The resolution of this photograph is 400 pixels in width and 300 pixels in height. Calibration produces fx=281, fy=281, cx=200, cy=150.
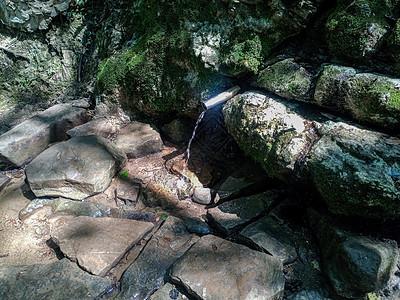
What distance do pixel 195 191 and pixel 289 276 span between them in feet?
4.61

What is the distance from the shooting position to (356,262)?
76.8 inches

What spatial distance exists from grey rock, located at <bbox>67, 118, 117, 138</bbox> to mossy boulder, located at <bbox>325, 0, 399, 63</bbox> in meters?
3.06

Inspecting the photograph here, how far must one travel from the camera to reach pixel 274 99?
8.94ft

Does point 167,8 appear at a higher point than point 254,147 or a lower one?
higher

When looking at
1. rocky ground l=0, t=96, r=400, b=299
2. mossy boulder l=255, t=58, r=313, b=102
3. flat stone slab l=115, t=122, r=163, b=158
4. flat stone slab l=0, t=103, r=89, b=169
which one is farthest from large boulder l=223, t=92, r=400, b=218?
flat stone slab l=0, t=103, r=89, b=169

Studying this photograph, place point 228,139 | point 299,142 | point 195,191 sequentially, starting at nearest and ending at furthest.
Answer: point 299,142
point 195,191
point 228,139

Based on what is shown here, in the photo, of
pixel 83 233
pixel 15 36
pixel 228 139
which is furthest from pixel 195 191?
pixel 15 36

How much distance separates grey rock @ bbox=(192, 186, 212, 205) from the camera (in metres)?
3.22

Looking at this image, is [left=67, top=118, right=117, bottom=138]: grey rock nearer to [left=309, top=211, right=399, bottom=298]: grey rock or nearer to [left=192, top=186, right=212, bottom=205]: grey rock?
[left=192, top=186, right=212, bottom=205]: grey rock

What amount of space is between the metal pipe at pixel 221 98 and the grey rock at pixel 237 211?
104 centimetres

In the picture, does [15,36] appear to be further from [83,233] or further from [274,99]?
[274,99]

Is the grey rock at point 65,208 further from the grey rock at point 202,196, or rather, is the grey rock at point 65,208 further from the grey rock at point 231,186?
the grey rock at point 231,186

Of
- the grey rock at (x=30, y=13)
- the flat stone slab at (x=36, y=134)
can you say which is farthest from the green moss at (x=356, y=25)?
the grey rock at (x=30, y=13)

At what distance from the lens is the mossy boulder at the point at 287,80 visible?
8.34 feet
